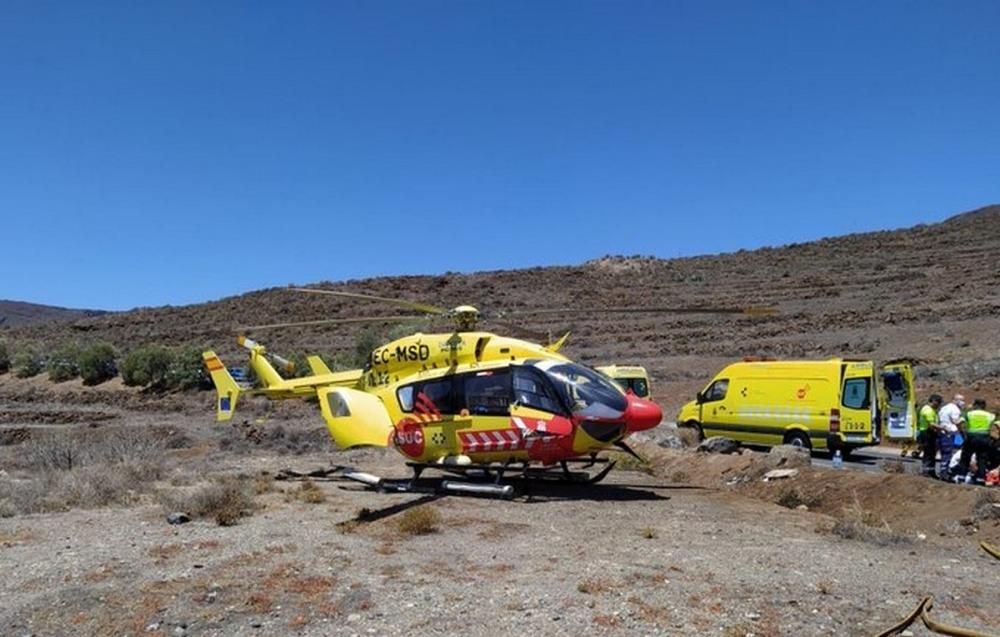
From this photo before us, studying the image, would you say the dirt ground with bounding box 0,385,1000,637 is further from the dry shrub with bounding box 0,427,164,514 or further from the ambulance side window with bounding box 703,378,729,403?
the ambulance side window with bounding box 703,378,729,403

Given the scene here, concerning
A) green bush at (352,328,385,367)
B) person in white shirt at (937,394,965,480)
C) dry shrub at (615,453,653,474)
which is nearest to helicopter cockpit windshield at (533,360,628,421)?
dry shrub at (615,453,653,474)

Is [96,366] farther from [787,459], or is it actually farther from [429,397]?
[787,459]

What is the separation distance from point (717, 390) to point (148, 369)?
32.5 metres

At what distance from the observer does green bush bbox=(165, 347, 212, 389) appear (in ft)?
139

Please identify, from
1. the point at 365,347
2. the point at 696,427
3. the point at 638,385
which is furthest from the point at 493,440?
the point at 365,347

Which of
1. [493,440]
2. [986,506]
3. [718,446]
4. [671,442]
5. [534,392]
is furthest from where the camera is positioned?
[671,442]

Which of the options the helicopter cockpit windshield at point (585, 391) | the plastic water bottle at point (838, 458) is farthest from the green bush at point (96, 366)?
the plastic water bottle at point (838, 458)

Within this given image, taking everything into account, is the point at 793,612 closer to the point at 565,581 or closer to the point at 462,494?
the point at 565,581

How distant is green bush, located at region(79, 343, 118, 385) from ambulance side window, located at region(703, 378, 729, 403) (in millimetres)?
37347

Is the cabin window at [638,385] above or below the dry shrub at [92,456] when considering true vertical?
above

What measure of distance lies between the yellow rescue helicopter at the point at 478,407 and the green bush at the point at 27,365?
44231mm

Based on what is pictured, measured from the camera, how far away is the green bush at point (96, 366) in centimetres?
4734

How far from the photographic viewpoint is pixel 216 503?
38.6 ft

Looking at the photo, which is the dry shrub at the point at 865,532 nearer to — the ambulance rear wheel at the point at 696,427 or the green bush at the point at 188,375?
the ambulance rear wheel at the point at 696,427
